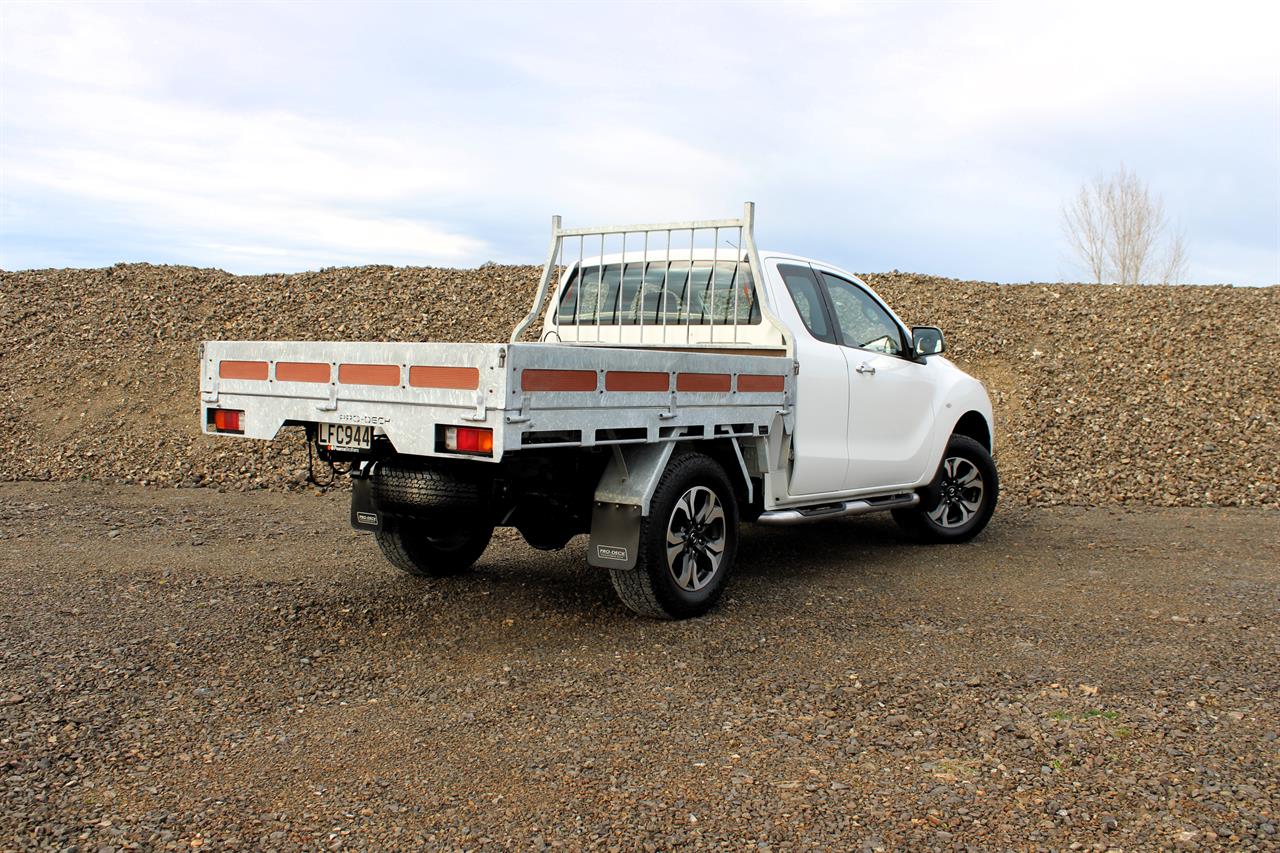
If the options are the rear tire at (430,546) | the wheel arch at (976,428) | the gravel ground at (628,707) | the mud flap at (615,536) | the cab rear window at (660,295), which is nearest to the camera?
the gravel ground at (628,707)

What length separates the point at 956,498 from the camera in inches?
345

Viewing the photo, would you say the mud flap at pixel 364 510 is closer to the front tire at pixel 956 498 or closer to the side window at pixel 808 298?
the side window at pixel 808 298

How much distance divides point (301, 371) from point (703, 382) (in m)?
2.07

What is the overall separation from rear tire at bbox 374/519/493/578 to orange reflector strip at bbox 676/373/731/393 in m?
1.65

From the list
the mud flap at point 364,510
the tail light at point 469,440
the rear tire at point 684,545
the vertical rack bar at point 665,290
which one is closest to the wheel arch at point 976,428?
the vertical rack bar at point 665,290

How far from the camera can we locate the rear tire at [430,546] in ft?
22.1

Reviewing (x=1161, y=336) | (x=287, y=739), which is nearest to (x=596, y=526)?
(x=287, y=739)

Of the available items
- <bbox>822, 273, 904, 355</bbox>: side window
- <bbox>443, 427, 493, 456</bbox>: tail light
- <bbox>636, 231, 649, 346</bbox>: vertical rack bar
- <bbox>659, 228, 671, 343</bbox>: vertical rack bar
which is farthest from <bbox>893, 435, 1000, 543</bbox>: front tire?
<bbox>443, 427, 493, 456</bbox>: tail light

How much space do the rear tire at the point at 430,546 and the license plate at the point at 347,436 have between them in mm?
1086

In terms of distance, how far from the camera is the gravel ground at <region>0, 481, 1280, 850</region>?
359 cm

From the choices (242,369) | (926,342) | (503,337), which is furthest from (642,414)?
(503,337)

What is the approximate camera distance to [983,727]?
4.45 m

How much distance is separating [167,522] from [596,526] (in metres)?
5.71

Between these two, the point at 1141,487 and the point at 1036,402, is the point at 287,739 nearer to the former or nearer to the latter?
the point at 1141,487
